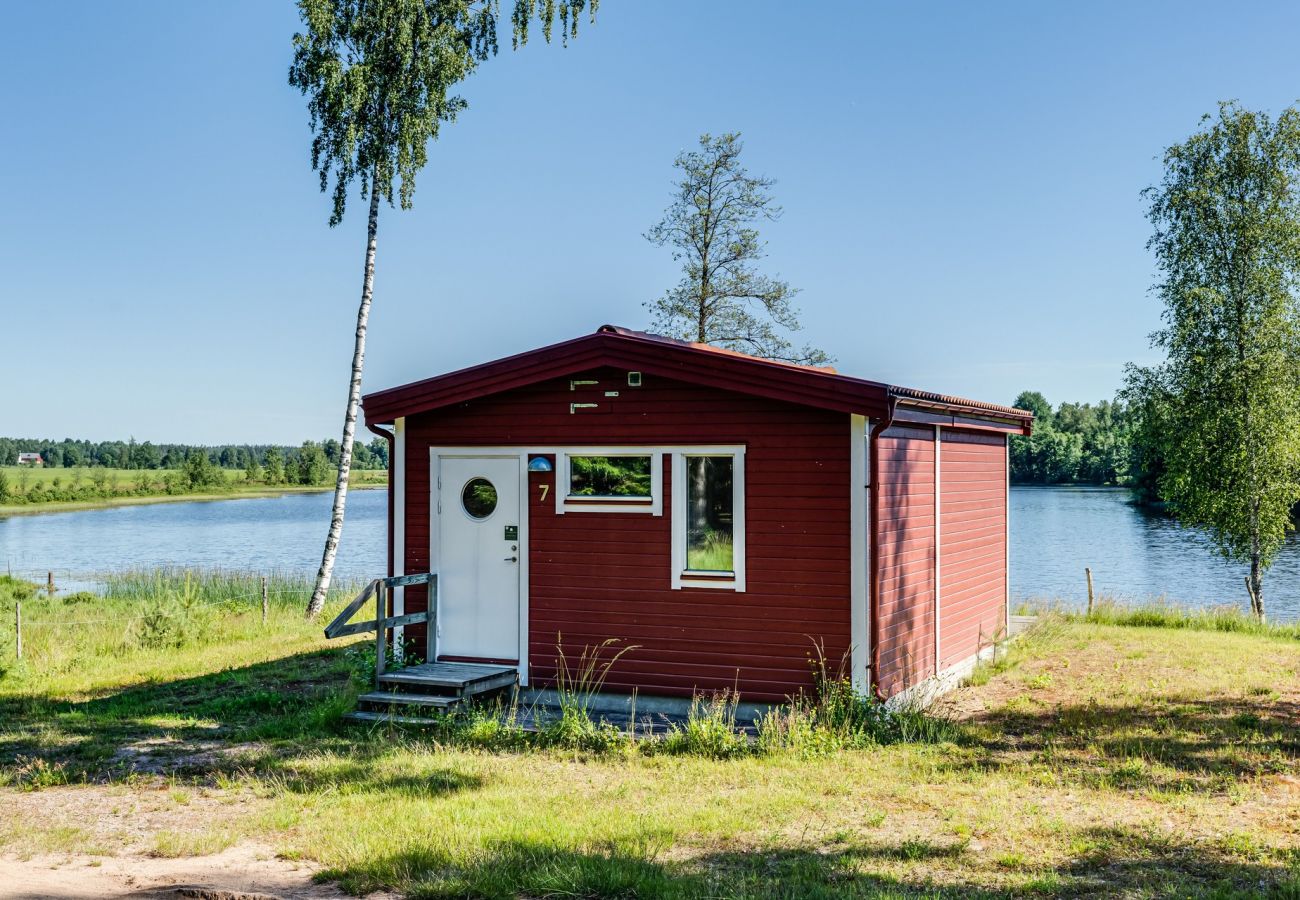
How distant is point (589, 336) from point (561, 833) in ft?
14.4

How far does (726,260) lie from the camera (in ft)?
79.2

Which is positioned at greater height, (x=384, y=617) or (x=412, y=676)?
(x=384, y=617)

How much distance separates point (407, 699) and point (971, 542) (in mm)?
6159

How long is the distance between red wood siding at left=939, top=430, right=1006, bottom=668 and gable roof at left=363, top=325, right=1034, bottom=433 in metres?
0.84

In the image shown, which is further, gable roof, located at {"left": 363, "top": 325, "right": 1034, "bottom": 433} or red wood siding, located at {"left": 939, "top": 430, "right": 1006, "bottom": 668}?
red wood siding, located at {"left": 939, "top": 430, "right": 1006, "bottom": 668}

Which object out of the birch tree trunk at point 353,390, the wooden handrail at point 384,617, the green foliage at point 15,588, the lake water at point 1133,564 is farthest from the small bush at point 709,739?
the green foliage at point 15,588

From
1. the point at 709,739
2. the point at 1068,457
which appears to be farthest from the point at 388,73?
the point at 1068,457

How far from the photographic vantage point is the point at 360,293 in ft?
55.2

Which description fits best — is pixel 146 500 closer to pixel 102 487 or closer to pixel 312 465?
pixel 102 487

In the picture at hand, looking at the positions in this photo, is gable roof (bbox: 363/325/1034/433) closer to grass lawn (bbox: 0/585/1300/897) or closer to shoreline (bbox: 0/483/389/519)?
grass lawn (bbox: 0/585/1300/897)

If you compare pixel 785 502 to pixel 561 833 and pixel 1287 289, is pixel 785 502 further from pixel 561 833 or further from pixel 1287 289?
pixel 1287 289

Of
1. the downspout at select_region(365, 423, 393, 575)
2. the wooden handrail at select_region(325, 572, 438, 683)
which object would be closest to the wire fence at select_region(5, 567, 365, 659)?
the downspout at select_region(365, 423, 393, 575)

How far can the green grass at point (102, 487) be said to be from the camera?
66.2 metres

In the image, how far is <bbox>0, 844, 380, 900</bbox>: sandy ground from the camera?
4527mm
